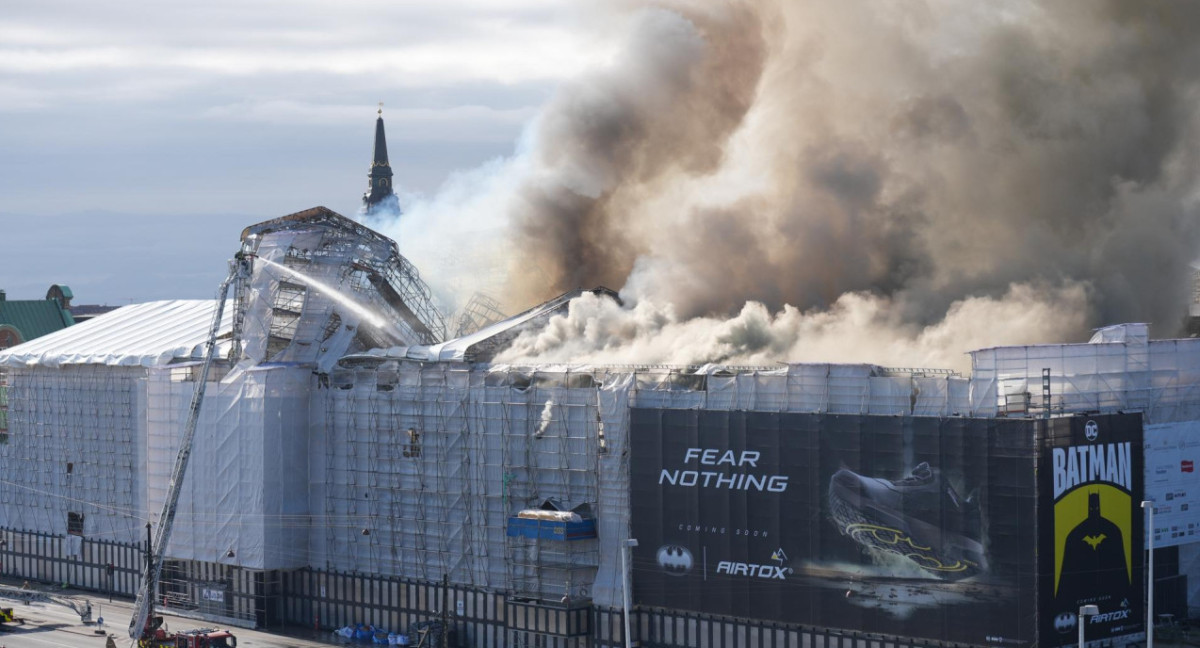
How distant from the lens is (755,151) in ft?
356

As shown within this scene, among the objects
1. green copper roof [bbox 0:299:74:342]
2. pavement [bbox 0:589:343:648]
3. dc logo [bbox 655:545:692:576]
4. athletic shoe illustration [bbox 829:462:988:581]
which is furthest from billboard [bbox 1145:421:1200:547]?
green copper roof [bbox 0:299:74:342]

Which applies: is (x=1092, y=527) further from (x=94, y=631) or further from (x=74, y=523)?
(x=74, y=523)

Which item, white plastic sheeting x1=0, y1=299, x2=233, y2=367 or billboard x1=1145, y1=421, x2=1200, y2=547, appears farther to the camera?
white plastic sheeting x1=0, y1=299, x2=233, y2=367

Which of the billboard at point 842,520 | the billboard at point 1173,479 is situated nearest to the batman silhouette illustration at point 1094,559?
the billboard at point 842,520

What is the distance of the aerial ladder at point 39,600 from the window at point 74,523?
15.9 ft

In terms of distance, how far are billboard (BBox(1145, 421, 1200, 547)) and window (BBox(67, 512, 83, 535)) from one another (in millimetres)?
72164

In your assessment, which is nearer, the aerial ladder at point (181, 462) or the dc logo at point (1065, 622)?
the dc logo at point (1065, 622)

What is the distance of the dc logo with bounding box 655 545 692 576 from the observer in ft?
275

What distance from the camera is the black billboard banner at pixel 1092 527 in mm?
72000

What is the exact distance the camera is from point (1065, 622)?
72.3 metres

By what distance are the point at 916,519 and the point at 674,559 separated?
13.9 meters

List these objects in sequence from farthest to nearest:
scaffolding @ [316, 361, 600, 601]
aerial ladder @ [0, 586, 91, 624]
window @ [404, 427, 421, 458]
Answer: aerial ladder @ [0, 586, 91, 624] < window @ [404, 427, 421, 458] < scaffolding @ [316, 361, 600, 601]

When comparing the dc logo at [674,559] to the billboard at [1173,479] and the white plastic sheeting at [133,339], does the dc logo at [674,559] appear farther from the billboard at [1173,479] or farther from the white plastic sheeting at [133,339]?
the white plastic sheeting at [133,339]

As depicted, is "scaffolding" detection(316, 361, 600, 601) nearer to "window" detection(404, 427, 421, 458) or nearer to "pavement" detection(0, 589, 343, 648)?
"window" detection(404, 427, 421, 458)
